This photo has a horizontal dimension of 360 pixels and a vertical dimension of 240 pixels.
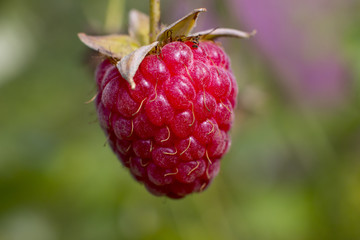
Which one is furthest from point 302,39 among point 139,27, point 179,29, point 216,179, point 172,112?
point 172,112

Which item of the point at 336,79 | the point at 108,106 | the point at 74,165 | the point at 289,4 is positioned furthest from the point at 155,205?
the point at 289,4

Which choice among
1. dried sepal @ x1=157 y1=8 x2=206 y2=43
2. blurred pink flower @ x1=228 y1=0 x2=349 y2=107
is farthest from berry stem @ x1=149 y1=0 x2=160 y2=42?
blurred pink flower @ x1=228 y1=0 x2=349 y2=107

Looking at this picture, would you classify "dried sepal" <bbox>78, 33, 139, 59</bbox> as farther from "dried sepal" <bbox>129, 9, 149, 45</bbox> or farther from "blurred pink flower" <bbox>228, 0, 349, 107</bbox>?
"blurred pink flower" <bbox>228, 0, 349, 107</bbox>

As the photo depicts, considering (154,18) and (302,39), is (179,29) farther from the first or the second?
(302,39)

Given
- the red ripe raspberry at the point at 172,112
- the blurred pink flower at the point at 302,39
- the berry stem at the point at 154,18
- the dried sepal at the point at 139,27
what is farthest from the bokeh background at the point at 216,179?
the blurred pink flower at the point at 302,39

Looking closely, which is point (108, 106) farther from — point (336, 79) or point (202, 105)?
point (336, 79)

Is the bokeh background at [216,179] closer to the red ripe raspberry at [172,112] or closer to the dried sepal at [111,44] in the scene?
the dried sepal at [111,44]

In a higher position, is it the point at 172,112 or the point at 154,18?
the point at 154,18
